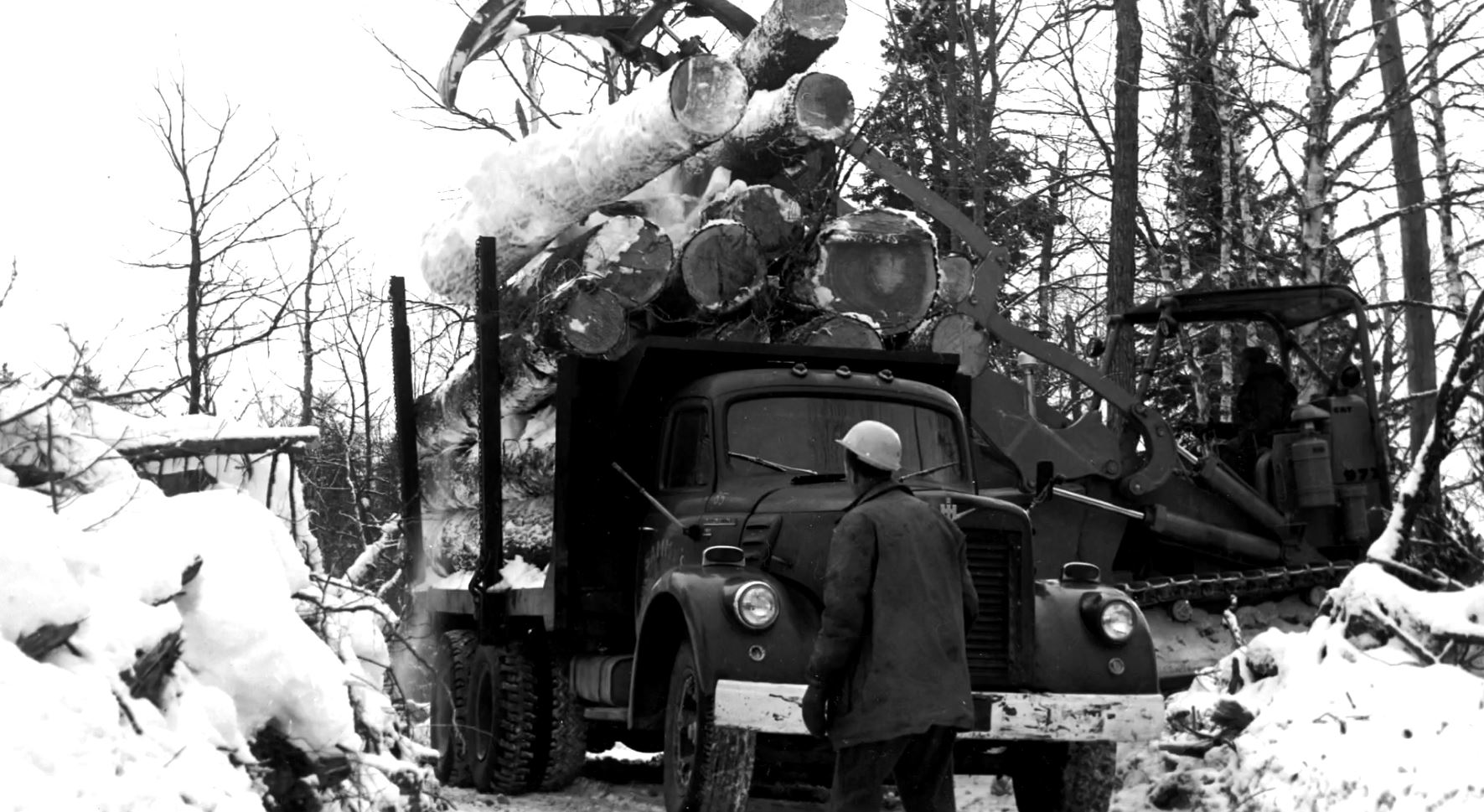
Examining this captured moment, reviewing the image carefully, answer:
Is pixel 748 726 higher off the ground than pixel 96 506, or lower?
lower

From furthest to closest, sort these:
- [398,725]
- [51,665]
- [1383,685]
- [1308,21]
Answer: [1308,21]
[1383,685]
[398,725]
[51,665]

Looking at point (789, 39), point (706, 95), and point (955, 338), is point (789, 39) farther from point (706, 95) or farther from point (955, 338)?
point (955, 338)

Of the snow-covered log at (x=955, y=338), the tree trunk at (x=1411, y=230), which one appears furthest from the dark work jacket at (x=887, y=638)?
the tree trunk at (x=1411, y=230)

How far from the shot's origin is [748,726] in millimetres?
6875

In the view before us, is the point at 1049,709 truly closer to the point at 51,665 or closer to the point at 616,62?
the point at 51,665

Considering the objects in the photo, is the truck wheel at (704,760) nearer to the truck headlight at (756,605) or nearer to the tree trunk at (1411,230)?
the truck headlight at (756,605)

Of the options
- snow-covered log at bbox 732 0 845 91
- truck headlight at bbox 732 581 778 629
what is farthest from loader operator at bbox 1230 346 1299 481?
truck headlight at bbox 732 581 778 629

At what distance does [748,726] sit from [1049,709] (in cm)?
135

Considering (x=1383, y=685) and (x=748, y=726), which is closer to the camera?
(x=748, y=726)

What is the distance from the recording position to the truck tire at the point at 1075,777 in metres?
7.73

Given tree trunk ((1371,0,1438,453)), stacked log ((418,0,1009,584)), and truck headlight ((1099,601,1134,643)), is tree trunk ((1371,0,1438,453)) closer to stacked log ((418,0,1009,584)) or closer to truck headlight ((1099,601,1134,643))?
stacked log ((418,0,1009,584))

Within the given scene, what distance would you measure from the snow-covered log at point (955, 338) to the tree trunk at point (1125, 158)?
23.0ft

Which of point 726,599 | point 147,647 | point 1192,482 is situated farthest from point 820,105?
point 147,647

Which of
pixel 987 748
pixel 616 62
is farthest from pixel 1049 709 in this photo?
pixel 616 62
